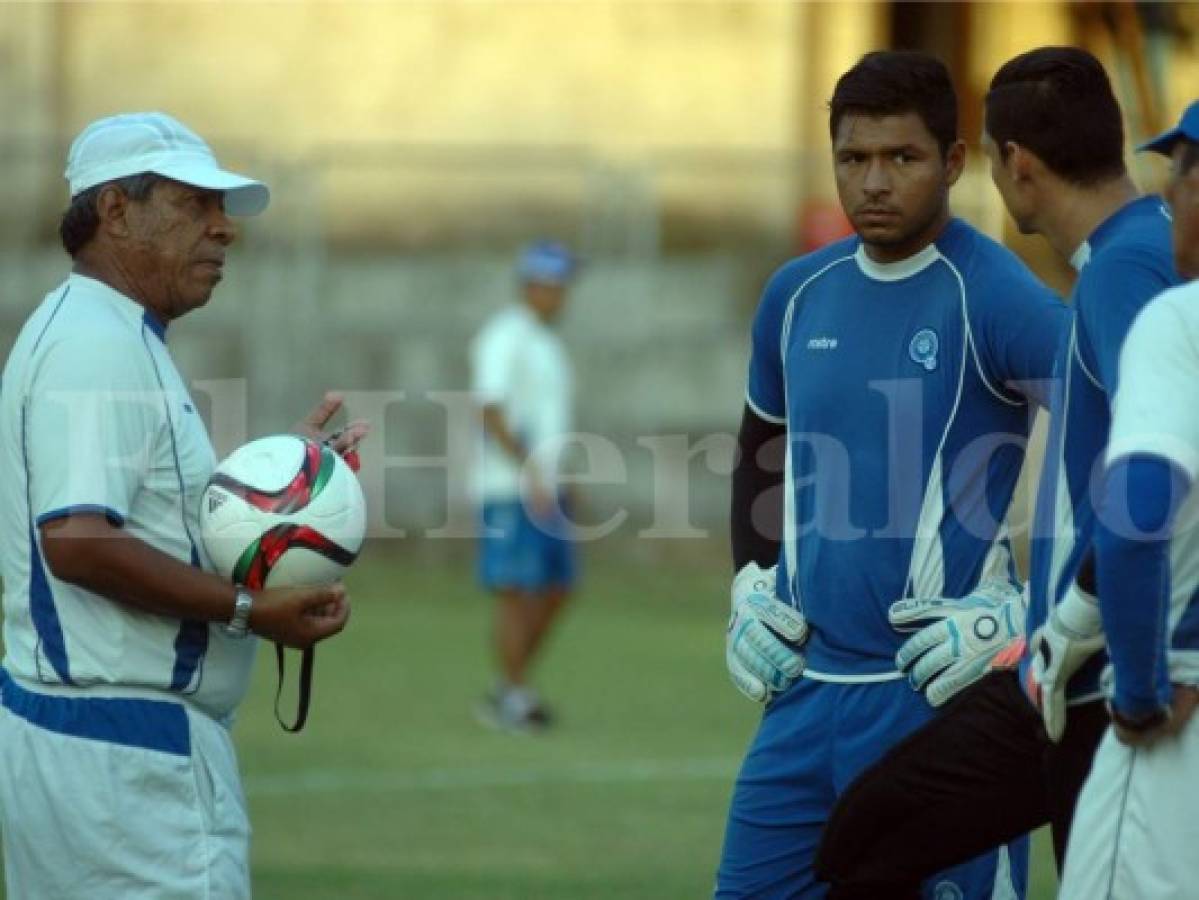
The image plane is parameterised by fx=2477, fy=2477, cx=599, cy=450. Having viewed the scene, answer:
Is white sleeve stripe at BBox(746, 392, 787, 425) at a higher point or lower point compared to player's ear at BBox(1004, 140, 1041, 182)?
lower

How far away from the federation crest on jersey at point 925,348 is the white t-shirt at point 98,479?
67.6 inches

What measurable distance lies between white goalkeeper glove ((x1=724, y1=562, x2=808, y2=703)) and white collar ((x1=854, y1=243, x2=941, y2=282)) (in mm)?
852

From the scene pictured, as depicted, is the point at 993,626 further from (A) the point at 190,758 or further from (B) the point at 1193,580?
(A) the point at 190,758

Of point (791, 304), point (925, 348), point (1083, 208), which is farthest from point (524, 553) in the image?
point (1083, 208)

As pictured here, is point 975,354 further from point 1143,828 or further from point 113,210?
point 113,210

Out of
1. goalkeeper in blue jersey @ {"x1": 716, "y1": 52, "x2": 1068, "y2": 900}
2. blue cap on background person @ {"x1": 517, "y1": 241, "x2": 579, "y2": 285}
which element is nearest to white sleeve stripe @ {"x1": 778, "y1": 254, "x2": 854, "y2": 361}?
goalkeeper in blue jersey @ {"x1": 716, "y1": 52, "x2": 1068, "y2": 900}

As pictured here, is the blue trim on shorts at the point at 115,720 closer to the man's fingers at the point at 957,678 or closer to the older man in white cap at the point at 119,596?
the older man in white cap at the point at 119,596

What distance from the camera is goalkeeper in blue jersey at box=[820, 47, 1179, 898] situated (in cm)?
505

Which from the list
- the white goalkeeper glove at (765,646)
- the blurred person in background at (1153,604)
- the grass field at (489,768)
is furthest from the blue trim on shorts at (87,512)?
the grass field at (489,768)

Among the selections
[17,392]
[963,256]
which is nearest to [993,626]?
[963,256]

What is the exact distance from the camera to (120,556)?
5332 millimetres

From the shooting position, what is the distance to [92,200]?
5.69 m

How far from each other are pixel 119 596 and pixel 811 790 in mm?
1775

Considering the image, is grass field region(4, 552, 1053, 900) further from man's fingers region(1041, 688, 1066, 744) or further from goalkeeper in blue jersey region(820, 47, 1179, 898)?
man's fingers region(1041, 688, 1066, 744)
